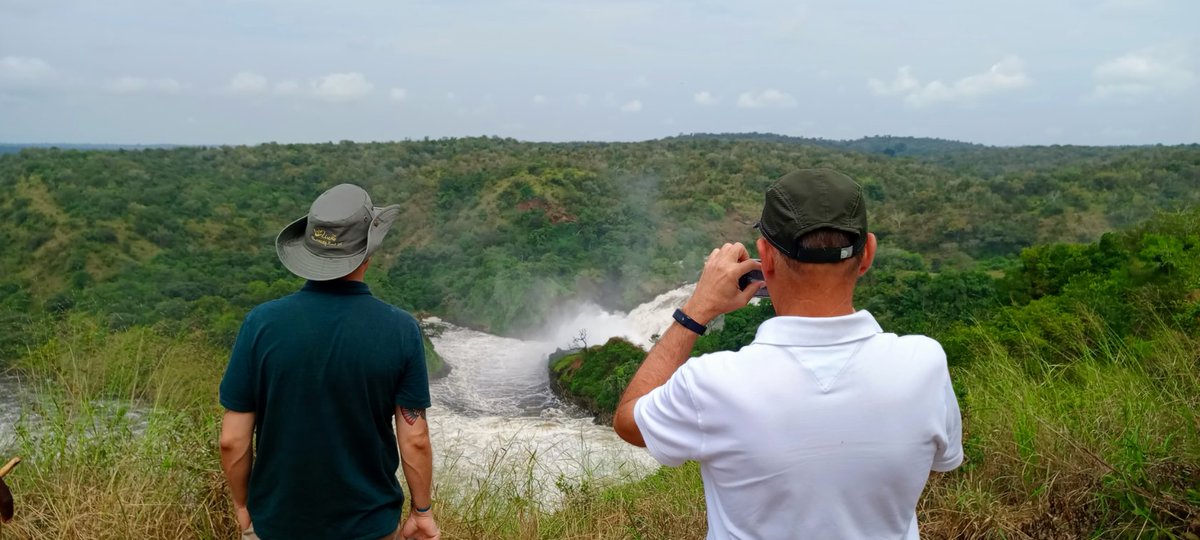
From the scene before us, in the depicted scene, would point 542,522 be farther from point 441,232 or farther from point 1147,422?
point 441,232

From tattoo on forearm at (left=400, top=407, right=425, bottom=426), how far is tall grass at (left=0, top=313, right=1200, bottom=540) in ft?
3.72

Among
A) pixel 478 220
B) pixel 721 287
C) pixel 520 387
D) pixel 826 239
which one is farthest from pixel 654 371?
pixel 478 220

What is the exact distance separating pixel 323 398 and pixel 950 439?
1.52 m

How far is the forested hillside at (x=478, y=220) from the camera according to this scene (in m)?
28.5

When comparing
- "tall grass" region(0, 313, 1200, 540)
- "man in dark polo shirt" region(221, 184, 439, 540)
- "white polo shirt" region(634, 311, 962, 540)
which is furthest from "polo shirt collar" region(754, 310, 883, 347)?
"tall grass" region(0, 313, 1200, 540)

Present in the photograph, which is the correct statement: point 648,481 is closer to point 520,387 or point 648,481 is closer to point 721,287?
point 721,287

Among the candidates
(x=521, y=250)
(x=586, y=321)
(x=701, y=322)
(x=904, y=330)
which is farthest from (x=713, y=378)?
(x=521, y=250)

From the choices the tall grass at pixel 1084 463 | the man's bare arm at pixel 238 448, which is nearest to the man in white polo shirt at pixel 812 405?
the man's bare arm at pixel 238 448

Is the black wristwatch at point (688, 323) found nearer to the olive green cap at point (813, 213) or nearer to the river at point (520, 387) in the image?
the olive green cap at point (813, 213)

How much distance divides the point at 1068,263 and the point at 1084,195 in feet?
95.2

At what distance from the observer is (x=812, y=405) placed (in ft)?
4.38

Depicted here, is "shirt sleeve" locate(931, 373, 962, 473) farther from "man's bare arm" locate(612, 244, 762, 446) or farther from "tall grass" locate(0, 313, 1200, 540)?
"tall grass" locate(0, 313, 1200, 540)

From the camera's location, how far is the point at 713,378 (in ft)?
4.44

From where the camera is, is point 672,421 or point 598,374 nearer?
point 672,421
